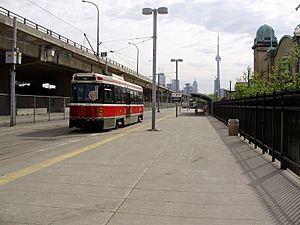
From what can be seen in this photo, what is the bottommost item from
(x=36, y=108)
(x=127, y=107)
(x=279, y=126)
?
(x=279, y=126)

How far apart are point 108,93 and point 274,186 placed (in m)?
16.1

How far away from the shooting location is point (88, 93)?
22.6 metres

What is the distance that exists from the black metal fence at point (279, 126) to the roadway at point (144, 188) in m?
0.39

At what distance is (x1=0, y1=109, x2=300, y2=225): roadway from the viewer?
6141 millimetres

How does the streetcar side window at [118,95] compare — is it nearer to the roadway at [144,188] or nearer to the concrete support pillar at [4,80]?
the roadway at [144,188]

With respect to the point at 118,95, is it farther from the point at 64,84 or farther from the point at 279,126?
the point at 64,84

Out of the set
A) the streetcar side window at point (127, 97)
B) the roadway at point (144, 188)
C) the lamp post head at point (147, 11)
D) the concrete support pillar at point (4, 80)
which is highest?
the lamp post head at point (147, 11)

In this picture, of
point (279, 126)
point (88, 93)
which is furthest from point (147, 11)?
point (279, 126)

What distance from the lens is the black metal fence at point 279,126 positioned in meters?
9.31

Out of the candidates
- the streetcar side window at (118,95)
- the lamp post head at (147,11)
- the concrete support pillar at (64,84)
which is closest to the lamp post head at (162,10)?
the lamp post head at (147,11)

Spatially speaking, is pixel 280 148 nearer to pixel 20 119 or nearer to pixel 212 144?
pixel 212 144

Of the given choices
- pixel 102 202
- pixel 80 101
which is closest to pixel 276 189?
pixel 102 202

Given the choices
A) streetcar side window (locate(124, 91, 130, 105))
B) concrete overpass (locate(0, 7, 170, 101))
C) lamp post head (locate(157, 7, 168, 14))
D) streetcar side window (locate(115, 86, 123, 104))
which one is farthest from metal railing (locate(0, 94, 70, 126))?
lamp post head (locate(157, 7, 168, 14))

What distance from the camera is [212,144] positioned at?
1712 centimetres
